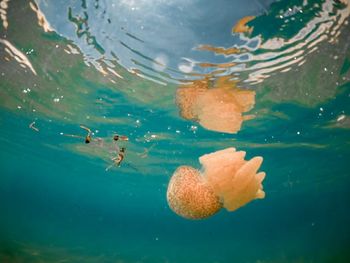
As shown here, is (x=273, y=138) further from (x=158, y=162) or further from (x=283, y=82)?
(x=158, y=162)

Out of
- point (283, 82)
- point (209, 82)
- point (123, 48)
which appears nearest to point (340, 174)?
point (283, 82)

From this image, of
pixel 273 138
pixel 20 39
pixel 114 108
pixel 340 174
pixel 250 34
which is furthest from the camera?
pixel 340 174

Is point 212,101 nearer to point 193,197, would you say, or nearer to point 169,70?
point 169,70

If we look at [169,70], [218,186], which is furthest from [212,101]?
[218,186]

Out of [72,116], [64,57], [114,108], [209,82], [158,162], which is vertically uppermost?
[158,162]

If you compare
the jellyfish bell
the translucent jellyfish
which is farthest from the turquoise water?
the jellyfish bell

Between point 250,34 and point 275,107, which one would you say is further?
point 275,107

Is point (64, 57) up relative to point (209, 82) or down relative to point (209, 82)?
up
